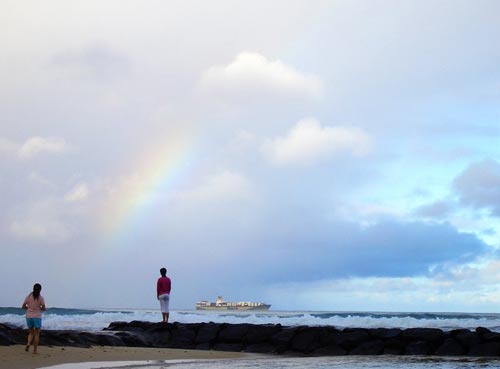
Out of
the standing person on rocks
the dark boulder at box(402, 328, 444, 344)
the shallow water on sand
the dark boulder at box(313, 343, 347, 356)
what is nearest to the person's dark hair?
the standing person on rocks

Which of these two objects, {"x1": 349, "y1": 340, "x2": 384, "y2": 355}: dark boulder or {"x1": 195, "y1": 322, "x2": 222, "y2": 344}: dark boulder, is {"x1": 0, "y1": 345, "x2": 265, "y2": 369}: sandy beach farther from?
{"x1": 349, "y1": 340, "x2": 384, "y2": 355}: dark boulder

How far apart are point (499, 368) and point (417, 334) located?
6.33m

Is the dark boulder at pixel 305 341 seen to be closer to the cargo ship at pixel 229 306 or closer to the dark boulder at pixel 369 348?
the dark boulder at pixel 369 348

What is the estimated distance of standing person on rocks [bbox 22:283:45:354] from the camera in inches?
652

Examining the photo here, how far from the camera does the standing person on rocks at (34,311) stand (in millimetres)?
16548

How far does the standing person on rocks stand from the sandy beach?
48 centimetres

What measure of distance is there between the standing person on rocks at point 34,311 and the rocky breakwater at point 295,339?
8.92 ft

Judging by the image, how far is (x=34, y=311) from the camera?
16641 mm

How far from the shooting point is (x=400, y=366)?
16359 millimetres

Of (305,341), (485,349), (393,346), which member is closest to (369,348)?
(393,346)

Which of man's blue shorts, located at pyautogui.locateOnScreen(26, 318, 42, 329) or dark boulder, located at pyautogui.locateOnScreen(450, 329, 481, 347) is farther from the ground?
man's blue shorts, located at pyautogui.locateOnScreen(26, 318, 42, 329)

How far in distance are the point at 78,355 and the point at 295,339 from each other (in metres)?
8.37

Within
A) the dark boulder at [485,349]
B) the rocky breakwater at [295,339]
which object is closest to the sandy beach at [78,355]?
the rocky breakwater at [295,339]

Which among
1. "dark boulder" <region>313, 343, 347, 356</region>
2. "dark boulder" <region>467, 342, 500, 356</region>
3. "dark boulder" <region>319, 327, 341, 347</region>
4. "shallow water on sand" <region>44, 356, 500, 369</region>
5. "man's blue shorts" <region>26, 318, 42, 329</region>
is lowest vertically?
"shallow water on sand" <region>44, 356, 500, 369</region>
